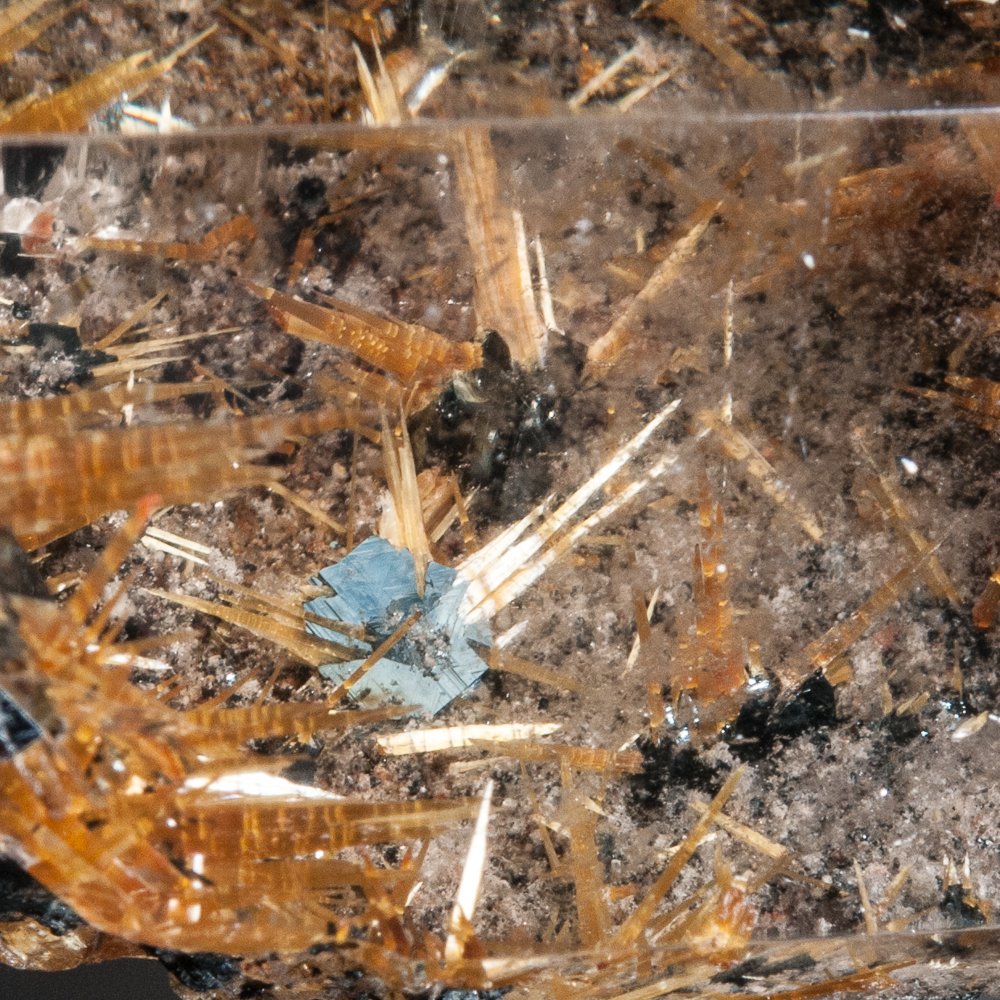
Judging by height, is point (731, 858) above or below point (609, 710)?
below

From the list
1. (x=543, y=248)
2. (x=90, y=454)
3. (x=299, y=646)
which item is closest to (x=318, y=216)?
(x=543, y=248)

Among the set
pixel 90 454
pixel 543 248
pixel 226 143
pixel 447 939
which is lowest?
pixel 447 939

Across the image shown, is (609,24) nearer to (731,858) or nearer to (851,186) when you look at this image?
(851,186)

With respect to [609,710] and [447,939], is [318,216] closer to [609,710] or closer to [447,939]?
[609,710]

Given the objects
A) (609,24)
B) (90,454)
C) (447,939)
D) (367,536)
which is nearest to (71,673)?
(90,454)

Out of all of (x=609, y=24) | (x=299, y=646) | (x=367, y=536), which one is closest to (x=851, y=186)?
(x=609, y=24)

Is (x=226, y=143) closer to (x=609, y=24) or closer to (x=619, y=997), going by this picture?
(x=609, y=24)

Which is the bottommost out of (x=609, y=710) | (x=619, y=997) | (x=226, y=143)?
(x=619, y=997)

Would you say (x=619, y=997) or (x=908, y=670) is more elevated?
(x=908, y=670)
